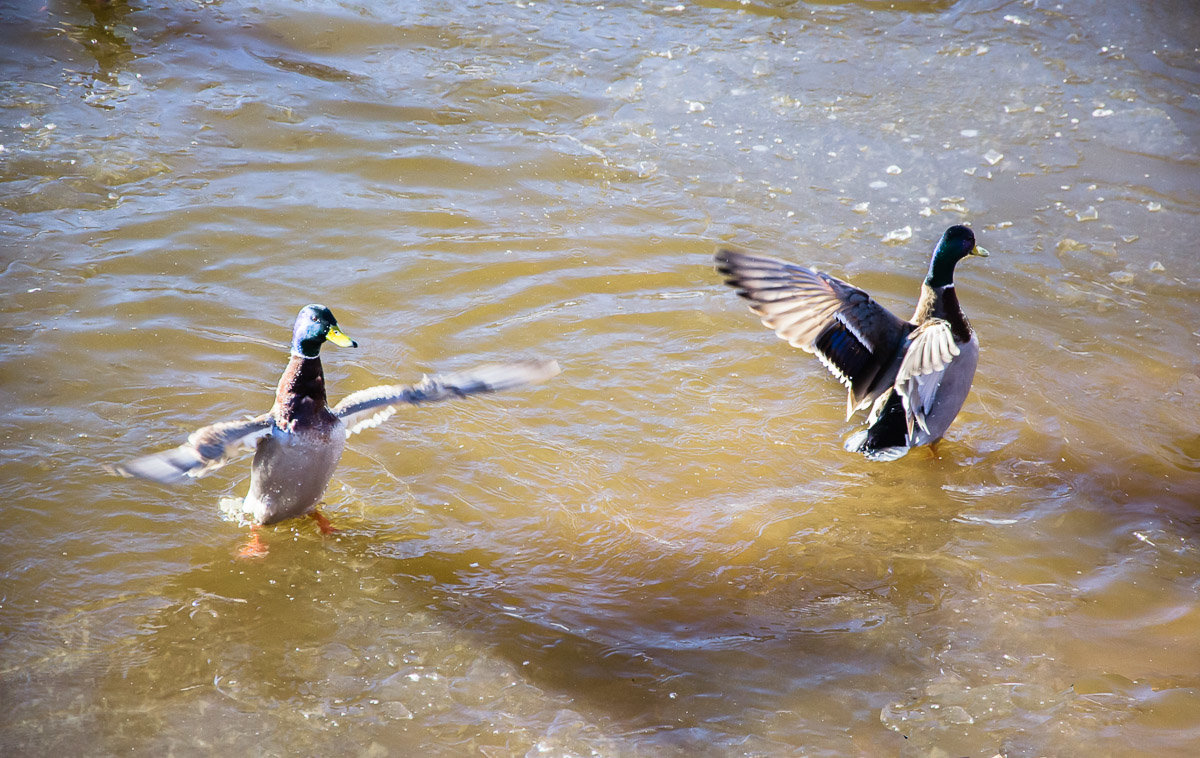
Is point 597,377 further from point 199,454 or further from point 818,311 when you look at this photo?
point 199,454

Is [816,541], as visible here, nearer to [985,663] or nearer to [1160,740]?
[985,663]

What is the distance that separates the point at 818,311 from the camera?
4297mm

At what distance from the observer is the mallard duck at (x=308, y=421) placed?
3.71 metres

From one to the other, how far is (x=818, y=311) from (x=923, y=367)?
0.63 m

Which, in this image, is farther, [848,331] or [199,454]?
[848,331]

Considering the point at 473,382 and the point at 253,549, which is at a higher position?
the point at 473,382

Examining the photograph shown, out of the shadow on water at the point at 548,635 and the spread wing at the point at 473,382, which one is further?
the spread wing at the point at 473,382

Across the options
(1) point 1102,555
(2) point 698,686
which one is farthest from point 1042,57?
(2) point 698,686

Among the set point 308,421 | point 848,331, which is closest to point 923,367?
point 848,331

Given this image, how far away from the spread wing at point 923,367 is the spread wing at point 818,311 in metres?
0.12

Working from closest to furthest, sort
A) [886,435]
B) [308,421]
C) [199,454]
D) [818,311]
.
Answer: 1. [199,454]
2. [308,421]
3. [818,311]
4. [886,435]

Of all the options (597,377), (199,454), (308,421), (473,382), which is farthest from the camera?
(597,377)

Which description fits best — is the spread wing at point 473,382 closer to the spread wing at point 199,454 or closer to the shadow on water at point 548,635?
the spread wing at point 199,454

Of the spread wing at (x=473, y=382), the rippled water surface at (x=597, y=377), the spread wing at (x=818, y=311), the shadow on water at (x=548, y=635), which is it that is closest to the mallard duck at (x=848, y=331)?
the spread wing at (x=818, y=311)
